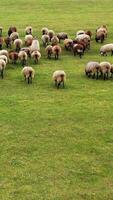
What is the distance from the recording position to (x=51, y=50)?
25.4 meters

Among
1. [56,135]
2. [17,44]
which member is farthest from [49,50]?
[56,135]

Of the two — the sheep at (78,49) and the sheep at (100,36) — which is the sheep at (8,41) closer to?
the sheep at (78,49)

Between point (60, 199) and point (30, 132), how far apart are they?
4155mm

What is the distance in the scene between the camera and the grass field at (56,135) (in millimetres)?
12922

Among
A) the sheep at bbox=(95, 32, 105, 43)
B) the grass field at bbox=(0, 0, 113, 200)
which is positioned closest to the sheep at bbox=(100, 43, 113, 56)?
the grass field at bbox=(0, 0, 113, 200)

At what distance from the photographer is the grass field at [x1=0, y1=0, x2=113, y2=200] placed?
12922 millimetres

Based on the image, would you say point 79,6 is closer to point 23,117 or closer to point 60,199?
point 23,117

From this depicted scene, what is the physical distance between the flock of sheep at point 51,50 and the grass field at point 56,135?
42 centimetres

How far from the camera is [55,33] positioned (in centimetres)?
3142

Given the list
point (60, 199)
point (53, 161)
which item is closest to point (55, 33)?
point (53, 161)

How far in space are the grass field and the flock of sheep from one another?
417 mm

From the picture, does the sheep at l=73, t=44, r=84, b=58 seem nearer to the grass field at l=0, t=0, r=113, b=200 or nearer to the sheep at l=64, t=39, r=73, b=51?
the grass field at l=0, t=0, r=113, b=200

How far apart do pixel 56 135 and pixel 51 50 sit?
399 inches

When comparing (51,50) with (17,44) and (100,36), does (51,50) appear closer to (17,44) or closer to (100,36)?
(17,44)
